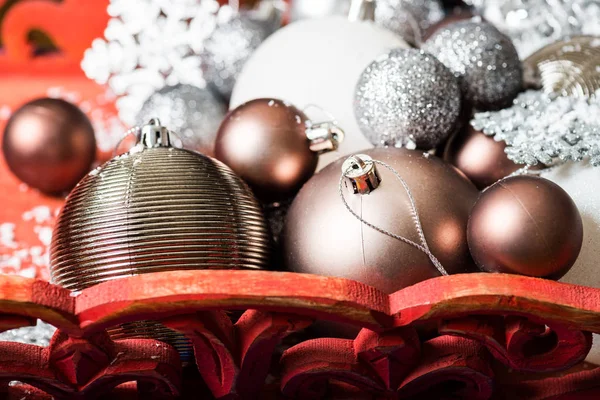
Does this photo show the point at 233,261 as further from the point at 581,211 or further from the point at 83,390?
the point at 581,211

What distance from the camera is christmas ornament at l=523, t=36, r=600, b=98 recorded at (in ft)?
2.81

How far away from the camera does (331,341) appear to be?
611mm

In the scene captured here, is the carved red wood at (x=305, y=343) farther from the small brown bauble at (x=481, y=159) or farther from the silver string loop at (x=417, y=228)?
the small brown bauble at (x=481, y=159)

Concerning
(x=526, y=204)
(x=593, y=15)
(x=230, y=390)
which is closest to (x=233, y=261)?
(x=230, y=390)

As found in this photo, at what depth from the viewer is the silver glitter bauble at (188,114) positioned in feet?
3.01

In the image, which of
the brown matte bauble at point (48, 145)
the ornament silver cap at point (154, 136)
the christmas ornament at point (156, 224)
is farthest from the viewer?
the brown matte bauble at point (48, 145)

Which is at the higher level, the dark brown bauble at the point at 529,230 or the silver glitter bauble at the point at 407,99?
the silver glitter bauble at the point at 407,99

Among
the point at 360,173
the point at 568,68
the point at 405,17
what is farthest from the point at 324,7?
the point at 360,173

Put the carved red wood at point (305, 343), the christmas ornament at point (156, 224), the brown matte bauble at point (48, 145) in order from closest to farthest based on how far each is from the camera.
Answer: the carved red wood at point (305, 343) < the christmas ornament at point (156, 224) < the brown matte bauble at point (48, 145)

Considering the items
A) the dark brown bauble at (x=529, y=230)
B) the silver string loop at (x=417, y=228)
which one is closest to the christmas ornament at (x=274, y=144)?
the silver string loop at (x=417, y=228)

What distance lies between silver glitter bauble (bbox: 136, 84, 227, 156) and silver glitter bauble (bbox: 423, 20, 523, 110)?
298mm

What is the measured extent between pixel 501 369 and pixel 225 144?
0.36m

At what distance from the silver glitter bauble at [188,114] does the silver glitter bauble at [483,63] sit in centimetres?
30

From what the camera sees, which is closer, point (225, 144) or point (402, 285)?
point (402, 285)
